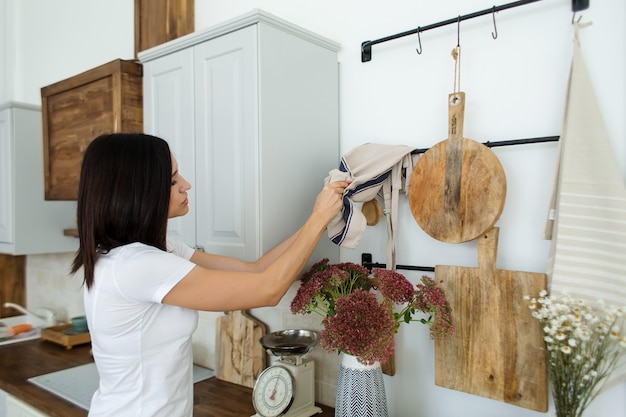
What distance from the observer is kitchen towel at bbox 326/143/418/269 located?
1.35m

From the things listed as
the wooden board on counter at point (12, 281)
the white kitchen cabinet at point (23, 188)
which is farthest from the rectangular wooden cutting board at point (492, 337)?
the wooden board on counter at point (12, 281)

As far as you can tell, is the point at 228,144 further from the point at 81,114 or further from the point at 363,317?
the point at 81,114

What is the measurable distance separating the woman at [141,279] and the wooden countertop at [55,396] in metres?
0.43

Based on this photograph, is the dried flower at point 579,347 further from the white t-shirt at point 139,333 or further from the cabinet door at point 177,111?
the cabinet door at point 177,111

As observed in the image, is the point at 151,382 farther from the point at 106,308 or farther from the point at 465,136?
the point at 465,136

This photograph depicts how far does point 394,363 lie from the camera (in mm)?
1513

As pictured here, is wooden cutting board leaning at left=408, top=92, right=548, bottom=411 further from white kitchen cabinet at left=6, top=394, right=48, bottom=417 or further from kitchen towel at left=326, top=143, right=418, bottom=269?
white kitchen cabinet at left=6, top=394, right=48, bottom=417

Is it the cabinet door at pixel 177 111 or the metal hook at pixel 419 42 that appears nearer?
the metal hook at pixel 419 42

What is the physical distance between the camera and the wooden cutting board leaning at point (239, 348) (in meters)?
1.81

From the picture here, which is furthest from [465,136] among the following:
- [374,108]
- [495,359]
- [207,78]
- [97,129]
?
[97,129]

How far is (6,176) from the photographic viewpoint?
2730 mm

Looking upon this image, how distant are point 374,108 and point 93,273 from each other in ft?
3.20

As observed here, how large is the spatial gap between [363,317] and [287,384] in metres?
0.50

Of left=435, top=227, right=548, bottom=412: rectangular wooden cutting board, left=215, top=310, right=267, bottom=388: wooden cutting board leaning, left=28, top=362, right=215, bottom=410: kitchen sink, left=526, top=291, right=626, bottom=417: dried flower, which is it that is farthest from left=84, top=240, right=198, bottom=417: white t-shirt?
left=526, top=291, right=626, bottom=417: dried flower
